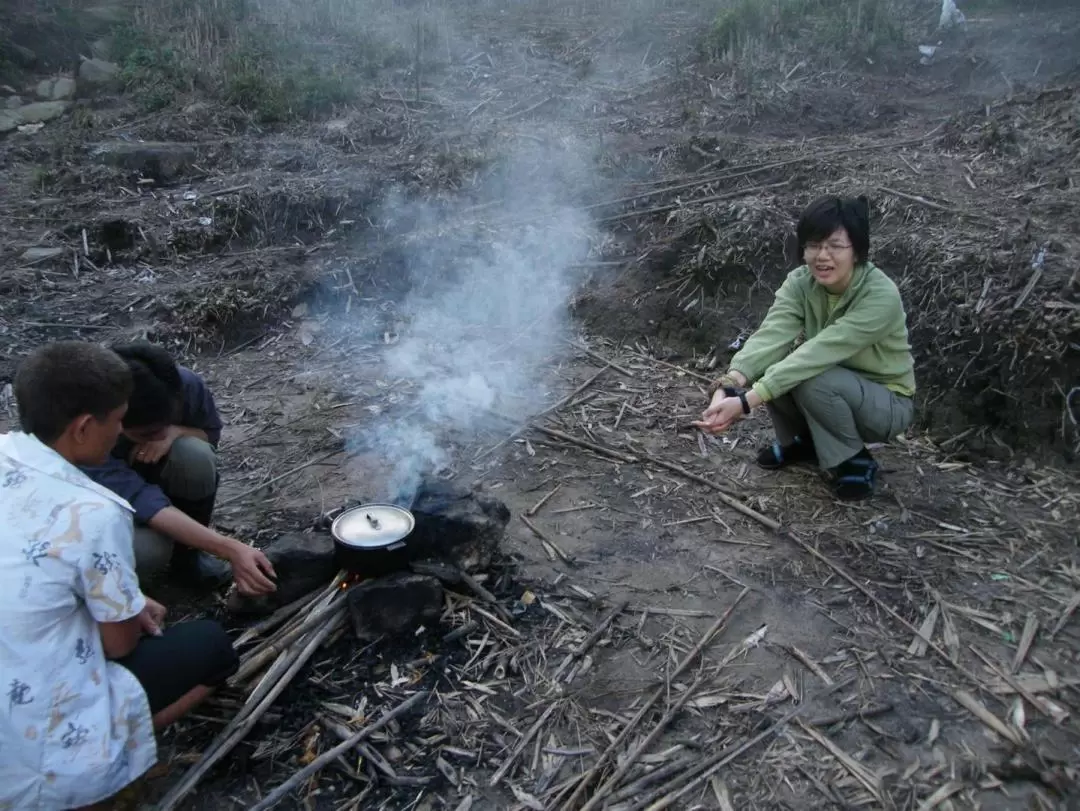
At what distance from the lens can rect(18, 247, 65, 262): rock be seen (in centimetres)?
746

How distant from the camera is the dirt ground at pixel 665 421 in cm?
304

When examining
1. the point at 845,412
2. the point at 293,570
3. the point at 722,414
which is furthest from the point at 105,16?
the point at 845,412

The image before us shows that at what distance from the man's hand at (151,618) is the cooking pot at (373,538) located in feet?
2.55

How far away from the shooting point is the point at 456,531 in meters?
3.70

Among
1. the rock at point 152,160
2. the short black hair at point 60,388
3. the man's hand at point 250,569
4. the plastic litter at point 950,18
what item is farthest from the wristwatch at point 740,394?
the plastic litter at point 950,18

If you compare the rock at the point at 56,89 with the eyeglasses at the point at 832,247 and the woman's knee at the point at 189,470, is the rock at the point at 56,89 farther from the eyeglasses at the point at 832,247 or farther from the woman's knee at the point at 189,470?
the eyeglasses at the point at 832,247

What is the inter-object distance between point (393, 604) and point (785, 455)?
2.74 metres

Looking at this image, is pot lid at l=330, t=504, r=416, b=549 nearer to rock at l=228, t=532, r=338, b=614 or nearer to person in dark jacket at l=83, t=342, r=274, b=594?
rock at l=228, t=532, r=338, b=614

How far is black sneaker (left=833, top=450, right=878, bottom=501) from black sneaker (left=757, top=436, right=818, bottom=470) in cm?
36

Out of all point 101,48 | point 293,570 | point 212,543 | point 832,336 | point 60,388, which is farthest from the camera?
point 101,48

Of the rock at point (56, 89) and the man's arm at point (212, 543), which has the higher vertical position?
the rock at point (56, 89)

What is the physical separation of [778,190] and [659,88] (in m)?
4.57

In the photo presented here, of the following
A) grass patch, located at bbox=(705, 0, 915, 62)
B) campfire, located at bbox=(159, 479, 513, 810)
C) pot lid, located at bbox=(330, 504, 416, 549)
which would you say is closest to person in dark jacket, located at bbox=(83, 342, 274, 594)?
campfire, located at bbox=(159, 479, 513, 810)

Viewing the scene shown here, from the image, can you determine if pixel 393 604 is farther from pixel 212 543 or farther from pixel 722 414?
pixel 722 414
